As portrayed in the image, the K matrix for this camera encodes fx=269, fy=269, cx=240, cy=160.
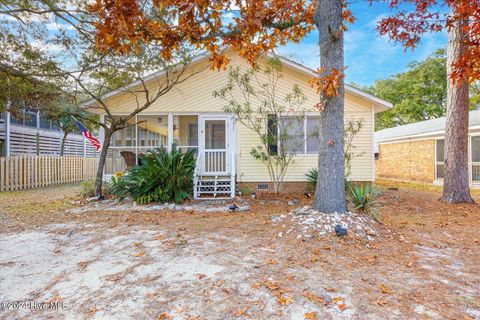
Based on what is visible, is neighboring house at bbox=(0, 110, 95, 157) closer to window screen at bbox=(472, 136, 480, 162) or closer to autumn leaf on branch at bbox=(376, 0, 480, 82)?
autumn leaf on branch at bbox=(376, 0, 480, 82)

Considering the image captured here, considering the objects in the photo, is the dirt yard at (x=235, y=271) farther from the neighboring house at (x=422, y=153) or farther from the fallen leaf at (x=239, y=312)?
the neighboring house at (x=422, y=153)

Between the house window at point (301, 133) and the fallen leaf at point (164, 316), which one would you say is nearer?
the fallen leaf at point (164, 316)

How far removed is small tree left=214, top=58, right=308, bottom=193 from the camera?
891cm

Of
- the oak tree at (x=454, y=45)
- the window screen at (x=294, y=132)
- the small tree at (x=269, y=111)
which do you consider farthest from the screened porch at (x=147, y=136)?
the oak tree at (x=454, y=45)

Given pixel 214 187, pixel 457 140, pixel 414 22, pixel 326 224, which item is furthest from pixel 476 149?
pixel 214 187

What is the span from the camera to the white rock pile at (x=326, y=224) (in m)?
4.32

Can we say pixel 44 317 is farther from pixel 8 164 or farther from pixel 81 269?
pixel 8 164

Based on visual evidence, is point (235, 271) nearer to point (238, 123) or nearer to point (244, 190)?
point (244, 190)

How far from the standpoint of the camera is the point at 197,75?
384 inches

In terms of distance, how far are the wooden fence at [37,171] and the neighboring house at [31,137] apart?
238cm

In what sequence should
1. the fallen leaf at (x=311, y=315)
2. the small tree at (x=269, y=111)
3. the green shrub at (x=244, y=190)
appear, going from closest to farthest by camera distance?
the fallen leaf at (x=311, y=315)
the small tree at (x=269, y=111)
the green shrub at (x=244, y=190)

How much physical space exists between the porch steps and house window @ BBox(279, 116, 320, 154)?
2.36m

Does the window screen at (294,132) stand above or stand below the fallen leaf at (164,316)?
above

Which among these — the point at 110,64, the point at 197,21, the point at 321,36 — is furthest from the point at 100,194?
the point at 321,36
